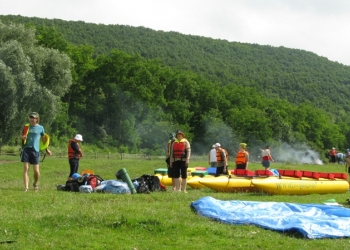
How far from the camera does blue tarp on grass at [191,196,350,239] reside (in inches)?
333

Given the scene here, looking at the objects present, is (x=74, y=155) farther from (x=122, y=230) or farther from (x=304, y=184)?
(x=122, y=230)

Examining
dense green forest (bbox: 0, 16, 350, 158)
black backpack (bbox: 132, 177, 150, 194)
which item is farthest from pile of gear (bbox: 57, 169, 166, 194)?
dense green forest (bbox: 0, 16, 350, 158)

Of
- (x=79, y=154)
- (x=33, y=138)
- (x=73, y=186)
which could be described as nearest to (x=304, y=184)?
(x=79, y=154)

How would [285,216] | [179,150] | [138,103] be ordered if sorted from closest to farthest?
[285,216]
[179,150]
[138,103]

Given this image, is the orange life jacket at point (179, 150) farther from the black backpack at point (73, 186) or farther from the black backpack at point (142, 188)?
the black backpack at point (73, 186)

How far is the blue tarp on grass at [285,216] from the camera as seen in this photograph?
8.47m

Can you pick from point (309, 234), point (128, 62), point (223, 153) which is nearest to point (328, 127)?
point (128, 62)

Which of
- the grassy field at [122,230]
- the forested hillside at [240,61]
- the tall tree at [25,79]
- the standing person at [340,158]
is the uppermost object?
the forested hillside at [240,61]

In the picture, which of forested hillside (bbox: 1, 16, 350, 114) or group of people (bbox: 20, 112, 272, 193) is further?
forested hillside (bbox: 1, 16, 350, 114)

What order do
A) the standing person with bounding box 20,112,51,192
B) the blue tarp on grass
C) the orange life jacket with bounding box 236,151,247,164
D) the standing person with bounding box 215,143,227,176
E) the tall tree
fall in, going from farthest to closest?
the tall tree, the orange life jacket with bounding box 236,151,247,164, the standing person with bounding box 215,143,227,176, the standing person with bounding box 20,112,51,192, the blue tarp on grass

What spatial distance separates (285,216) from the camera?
931 centimetres

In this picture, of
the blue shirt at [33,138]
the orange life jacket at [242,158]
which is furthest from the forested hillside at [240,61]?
the blue shirt at [33,138]

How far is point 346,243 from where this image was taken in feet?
26.1

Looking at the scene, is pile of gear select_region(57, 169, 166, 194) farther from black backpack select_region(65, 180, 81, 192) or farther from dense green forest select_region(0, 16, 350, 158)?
dense green forest select_region(0, 16, 350, 158)
